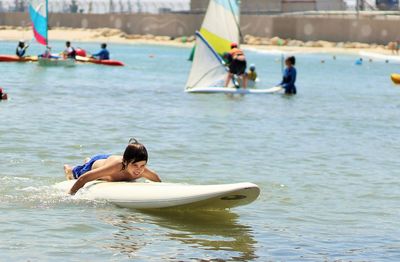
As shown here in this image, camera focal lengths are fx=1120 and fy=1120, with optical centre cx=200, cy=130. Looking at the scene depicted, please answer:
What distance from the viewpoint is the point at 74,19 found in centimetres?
13025

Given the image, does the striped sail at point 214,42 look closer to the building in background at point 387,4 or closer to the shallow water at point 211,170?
the shallow water at point 211,170

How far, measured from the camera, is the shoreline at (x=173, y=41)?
96938mm

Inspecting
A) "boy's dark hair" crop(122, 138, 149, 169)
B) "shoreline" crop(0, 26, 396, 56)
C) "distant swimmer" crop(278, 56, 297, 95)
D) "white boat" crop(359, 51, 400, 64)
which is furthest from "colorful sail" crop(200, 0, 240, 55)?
"shoreline" crop(0, 26, 396, 56)

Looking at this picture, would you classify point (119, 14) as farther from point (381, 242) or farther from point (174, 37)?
point (381, 242)

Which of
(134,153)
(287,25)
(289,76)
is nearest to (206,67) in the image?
(289,76)

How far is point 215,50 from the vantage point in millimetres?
36562

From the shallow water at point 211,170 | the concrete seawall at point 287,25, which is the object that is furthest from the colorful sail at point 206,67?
the concrete seawall at point 287,25

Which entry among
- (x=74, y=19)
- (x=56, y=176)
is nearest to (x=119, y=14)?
(x=74, y=19)

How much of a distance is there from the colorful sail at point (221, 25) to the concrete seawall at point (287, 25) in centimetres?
6069

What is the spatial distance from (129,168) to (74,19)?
11915 centimetres

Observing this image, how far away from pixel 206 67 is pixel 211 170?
1780 centimetres

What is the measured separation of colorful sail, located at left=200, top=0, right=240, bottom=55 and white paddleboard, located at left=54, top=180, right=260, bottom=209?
78.3 ft

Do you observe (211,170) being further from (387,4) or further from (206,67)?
(387,4)

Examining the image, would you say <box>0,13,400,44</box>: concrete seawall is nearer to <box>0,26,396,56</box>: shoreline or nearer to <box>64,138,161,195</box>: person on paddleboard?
<box>0,26,396,56</box>: shoreline
